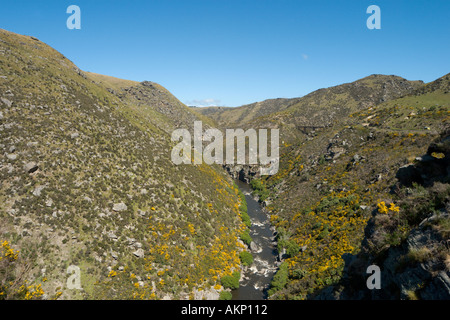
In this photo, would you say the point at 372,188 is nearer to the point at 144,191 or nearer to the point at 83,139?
the point at 144,191

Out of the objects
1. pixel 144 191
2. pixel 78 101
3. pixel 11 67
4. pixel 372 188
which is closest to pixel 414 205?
pixel 372 188

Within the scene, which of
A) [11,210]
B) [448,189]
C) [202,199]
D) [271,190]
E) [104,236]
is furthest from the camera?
[271,190]

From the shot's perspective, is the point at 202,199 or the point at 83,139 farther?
the point at 202,199

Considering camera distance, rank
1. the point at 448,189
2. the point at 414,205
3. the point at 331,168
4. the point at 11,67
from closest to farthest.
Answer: the point at 448,189 < the point at 414,205 < the point at 11,67 < the point at 331,168

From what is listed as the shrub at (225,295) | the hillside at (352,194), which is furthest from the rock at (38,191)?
the hillside at (352,194)

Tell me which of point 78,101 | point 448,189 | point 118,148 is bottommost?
point 448,189

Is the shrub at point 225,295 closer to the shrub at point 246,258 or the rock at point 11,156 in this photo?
the shrub at point 246,258
